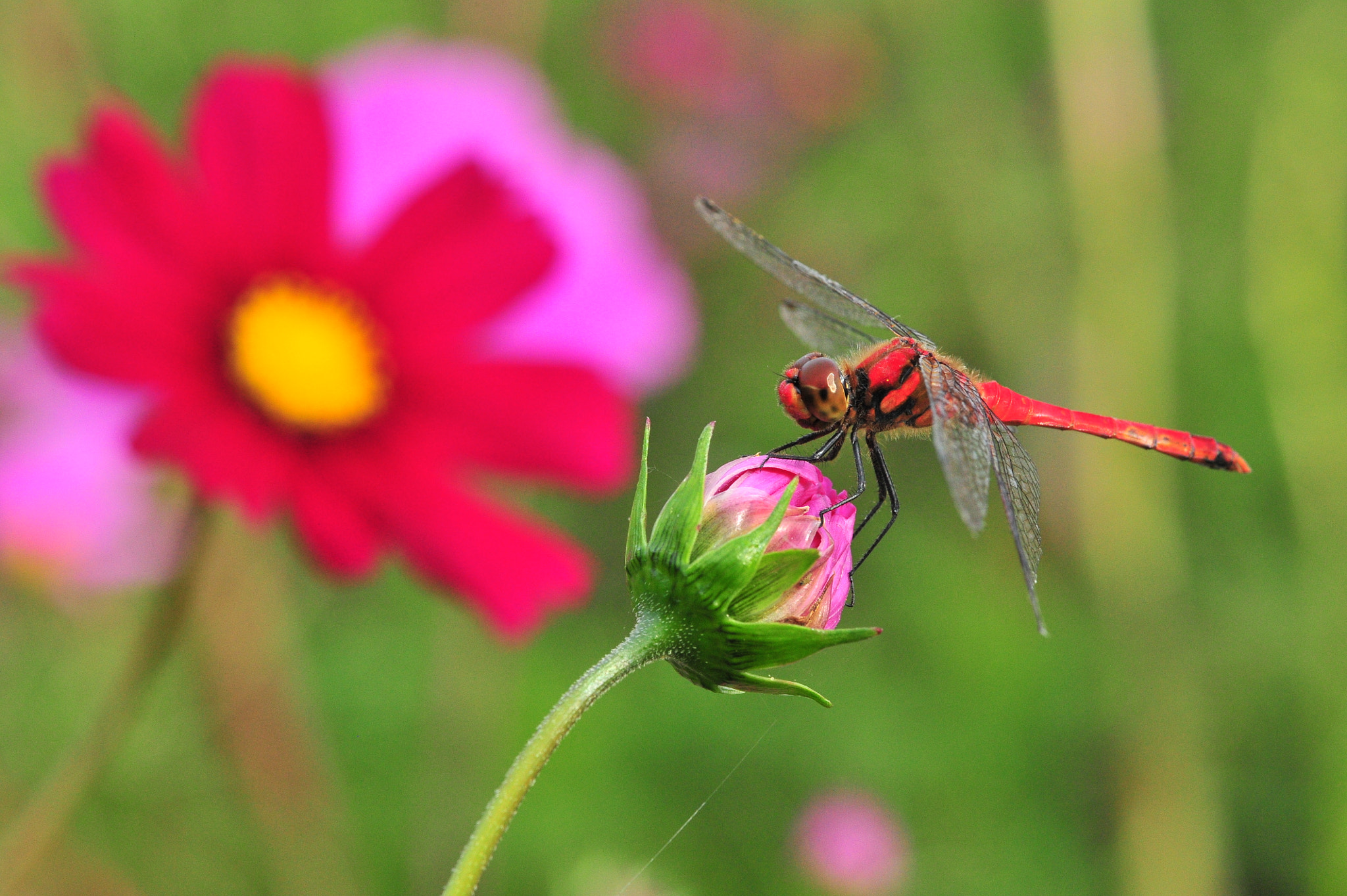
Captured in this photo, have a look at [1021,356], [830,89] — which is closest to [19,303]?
[830,89]

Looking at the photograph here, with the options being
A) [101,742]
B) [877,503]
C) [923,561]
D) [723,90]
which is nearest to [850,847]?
[923,561]

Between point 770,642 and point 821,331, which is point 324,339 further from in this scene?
point 770,642

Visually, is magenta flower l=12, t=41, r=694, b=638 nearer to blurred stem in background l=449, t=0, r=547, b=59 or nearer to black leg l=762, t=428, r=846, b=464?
black leg l=762, t=428, r=846, b=464

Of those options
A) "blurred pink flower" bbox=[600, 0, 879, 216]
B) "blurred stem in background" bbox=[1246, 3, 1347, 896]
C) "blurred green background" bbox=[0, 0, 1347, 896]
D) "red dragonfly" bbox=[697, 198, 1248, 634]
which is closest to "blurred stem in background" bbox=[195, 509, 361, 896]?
"blurred green background" bbox=[0, 0, 1347, 896]

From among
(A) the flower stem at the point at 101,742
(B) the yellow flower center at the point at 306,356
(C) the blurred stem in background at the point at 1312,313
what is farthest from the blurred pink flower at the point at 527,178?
(C) the blurred stem in background at the point at 1312,313

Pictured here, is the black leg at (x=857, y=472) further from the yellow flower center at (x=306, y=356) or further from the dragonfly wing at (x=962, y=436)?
the yellow flower center at (x=306, y=356)

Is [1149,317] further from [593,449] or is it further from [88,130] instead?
[88,130]
